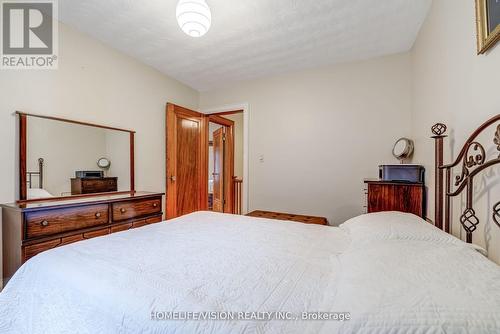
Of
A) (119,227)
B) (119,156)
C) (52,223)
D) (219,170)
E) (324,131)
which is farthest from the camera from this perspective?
(219,170)

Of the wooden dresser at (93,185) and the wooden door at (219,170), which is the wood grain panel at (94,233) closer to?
the wooden dresser at (93,185)

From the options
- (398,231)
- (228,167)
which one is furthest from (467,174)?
(228,167)

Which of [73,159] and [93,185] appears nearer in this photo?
[73,159]

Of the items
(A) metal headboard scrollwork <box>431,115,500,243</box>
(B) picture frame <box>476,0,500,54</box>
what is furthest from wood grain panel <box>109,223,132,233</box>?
(B) picture frame <box>476,0,500,54</box>

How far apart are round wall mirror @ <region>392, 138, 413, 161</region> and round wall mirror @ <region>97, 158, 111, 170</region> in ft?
11.3

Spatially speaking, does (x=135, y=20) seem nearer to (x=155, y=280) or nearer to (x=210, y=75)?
(x=210, y=75)

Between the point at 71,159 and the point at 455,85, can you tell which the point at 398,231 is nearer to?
the point at 455,85

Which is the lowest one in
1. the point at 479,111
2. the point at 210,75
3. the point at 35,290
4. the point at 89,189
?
the point at 35,290

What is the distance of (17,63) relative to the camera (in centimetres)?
200

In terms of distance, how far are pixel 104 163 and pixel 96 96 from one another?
791 millimetres

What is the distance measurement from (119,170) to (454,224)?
3334 millimetres

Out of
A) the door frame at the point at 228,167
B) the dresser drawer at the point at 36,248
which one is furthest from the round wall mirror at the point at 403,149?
the dresser drawer at the point at 36,248

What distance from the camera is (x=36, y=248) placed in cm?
172

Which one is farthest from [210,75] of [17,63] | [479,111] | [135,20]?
[479,111]
